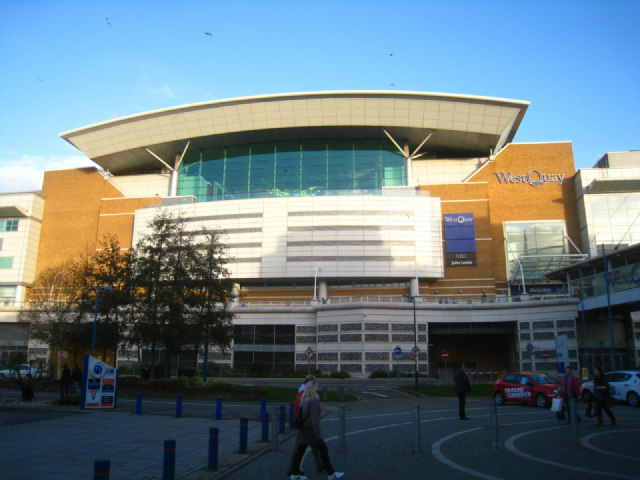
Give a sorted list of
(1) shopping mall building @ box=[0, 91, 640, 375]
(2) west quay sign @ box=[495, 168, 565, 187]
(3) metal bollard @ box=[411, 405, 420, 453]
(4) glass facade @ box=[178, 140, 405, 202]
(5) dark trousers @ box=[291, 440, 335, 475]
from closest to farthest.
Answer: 1. (5) dark trousers @ box=[291, 440, 335, 475]
2. (3) metal bollard @ box=[411, 405, 420, 453]
3. (1) shopping mall building @ box=[0, 91, 640, 375]
4. (2) west quay sign @ box=[495, 168, 565, 187]
5. (4) glass facade @ box=[178, 140, 405, 202]

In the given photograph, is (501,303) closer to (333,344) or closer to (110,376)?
(333,344)

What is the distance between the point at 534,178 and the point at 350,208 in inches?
984

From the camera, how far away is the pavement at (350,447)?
30.8ft

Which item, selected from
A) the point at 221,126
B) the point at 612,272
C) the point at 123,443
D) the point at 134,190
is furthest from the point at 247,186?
the point at 123,443

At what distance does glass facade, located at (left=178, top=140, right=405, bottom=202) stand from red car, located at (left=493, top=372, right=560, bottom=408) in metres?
45.5

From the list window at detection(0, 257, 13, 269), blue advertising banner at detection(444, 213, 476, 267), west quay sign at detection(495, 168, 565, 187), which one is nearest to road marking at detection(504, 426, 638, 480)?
blue advertising banner at detection(444, 213, 476, 267)

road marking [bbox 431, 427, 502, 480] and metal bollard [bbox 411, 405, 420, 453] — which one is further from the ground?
metal bollard [bbox 411, 405, 420, 453]

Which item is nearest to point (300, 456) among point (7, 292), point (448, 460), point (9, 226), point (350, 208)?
point (448, 460)

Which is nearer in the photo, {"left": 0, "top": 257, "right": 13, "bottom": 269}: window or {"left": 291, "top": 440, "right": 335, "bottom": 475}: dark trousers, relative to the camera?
{"left": 291, "top": 440, "right": 335, "bottom": 475}: dark trousers

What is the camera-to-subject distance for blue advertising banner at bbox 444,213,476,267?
209 ft

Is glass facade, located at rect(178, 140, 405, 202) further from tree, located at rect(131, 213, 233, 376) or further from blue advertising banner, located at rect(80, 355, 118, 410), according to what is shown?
blue advertising banner, located at rect(80, 355, 118, 410)

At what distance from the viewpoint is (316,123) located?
6800 cm

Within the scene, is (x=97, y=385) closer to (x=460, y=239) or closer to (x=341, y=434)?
(x=341, y=434)

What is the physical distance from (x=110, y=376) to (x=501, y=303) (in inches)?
1600
